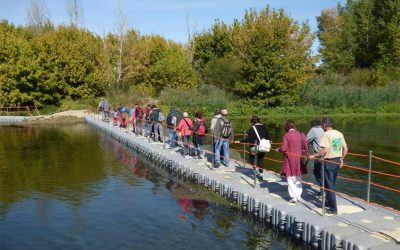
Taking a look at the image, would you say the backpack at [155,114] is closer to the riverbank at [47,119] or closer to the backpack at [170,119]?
the backpack at [170,119]

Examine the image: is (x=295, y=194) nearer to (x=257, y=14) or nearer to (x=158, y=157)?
(x=158, y=157)

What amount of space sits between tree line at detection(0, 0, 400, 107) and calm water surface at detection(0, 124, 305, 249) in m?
32.8

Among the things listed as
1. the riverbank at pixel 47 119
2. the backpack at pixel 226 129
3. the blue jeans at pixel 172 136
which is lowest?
the riverbank at pixel 47 119

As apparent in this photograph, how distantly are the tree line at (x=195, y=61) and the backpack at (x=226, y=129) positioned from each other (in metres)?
37.2

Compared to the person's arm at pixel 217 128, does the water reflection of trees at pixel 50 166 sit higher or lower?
lower

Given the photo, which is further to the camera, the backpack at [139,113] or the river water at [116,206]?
the backpack at [139,113]

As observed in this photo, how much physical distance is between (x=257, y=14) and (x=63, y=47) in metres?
24.0

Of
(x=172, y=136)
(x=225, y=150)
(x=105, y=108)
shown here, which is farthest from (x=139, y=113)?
(x=105, y=108)

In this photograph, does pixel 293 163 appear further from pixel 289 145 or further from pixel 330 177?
pixel 330 177

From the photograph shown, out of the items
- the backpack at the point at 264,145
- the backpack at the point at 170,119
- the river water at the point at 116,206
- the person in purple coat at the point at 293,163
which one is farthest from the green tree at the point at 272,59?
the person in purple coat at the point at 293,163

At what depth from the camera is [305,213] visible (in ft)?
33.8

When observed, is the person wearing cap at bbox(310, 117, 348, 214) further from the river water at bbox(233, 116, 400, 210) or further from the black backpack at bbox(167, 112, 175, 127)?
the black backpack at bbox(167, 112, 175, 127)

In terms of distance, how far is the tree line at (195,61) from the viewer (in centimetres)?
5191

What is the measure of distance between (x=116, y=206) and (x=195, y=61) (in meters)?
57.0
